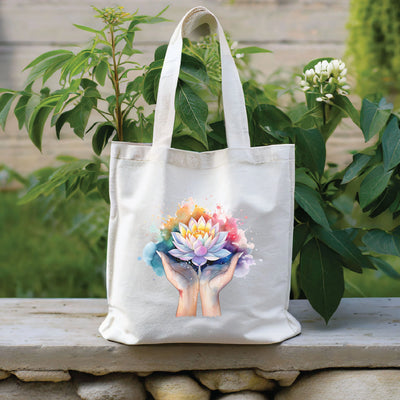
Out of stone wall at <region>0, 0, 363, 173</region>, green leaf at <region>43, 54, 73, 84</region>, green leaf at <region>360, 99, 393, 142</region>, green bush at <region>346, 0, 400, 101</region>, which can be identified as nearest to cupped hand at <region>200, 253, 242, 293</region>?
green leaf at <region>360, 99, 393, 142</region>

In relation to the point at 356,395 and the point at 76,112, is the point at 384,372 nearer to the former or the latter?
the point at 356,395

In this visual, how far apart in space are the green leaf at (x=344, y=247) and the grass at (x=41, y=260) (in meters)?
0.85

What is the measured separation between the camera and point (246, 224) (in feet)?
2.75

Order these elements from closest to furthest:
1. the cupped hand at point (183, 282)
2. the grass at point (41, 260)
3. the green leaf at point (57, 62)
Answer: the cupped hand at point (183, 282)
the green leaf at point (57, 62)
the grass at point (41, 260)

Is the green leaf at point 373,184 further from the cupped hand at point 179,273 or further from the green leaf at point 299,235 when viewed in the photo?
the cupped hand at point 179,273

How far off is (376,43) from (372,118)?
46.8 inches

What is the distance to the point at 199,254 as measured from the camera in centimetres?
83

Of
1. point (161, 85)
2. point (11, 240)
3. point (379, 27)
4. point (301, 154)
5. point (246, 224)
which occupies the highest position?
point (379, 27)

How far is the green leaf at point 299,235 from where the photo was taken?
0.94m

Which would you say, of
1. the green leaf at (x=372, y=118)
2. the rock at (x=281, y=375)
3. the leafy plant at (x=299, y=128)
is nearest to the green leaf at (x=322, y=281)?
the leafy plant at (x=299, y=128)

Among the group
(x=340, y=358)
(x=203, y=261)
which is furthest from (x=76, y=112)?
(x=340, y=358)

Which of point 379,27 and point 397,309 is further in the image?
point 379,27

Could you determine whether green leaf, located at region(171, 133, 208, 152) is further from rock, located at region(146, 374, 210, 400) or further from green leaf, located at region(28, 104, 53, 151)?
rock, located at region(146, 374, 210, 400)

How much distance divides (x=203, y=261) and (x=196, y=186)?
128 millimetres
